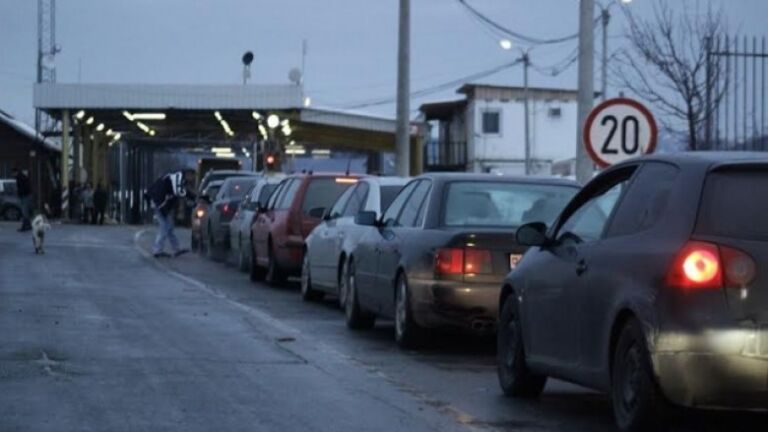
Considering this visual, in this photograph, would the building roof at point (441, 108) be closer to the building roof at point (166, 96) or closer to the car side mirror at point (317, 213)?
the building roof at point (166, 96)

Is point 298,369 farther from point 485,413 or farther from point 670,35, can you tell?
point 670,35

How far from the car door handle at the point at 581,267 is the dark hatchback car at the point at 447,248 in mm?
3722

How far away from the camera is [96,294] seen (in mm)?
19719

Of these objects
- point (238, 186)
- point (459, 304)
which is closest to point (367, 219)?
point (459, 304)

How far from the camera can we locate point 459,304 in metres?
→ 13.4

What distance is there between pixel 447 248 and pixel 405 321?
0.88 metres

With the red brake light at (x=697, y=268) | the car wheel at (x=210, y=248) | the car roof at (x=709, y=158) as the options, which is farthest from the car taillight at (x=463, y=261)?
the car wheel at (x=210, y=248)

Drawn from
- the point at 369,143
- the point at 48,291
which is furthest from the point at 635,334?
the point at 369,143

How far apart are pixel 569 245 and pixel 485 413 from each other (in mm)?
1191

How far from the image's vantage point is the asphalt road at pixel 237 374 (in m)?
9.73

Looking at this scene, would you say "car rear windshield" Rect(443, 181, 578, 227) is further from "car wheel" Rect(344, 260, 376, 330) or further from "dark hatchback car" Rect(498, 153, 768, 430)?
"dark hatchback car" Rect(498, 153, 768, 430)

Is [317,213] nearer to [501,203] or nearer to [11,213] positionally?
[501,203]

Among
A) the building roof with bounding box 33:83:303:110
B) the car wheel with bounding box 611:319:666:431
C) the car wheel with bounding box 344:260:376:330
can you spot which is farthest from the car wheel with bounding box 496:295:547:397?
the building roof with bounding box 33:83:303:110

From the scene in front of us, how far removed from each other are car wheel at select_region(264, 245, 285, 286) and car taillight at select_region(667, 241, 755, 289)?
14.3 m
